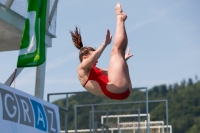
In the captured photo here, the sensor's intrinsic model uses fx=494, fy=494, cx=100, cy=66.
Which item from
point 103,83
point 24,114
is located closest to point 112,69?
point 103,83

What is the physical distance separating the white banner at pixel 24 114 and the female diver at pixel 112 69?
279 centimetres

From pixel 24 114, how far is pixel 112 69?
382cm

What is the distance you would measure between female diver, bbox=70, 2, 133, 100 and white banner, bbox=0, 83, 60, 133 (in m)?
2.79

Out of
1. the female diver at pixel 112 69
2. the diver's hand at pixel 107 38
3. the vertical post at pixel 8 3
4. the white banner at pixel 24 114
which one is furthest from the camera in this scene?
the vertical post at pixel 8 3

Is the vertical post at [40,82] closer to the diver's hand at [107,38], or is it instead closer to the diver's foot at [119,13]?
the diver's foot at [119,13]

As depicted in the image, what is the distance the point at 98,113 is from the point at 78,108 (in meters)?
0.59

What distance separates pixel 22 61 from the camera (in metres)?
11.4

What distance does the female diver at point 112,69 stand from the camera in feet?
20.2

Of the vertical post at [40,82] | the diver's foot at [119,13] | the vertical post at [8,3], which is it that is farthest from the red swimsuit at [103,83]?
the vertical post at [40,82]

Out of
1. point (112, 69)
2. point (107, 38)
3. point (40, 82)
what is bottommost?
point (112, 69)

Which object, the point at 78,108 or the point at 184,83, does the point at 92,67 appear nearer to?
the point at 78,108

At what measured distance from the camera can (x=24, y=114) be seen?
376 inches

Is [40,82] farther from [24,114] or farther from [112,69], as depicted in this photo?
[112,69]

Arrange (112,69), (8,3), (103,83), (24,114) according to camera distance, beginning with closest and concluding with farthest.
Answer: (112,69) < (103,83) < (24,114) < (8,3)
